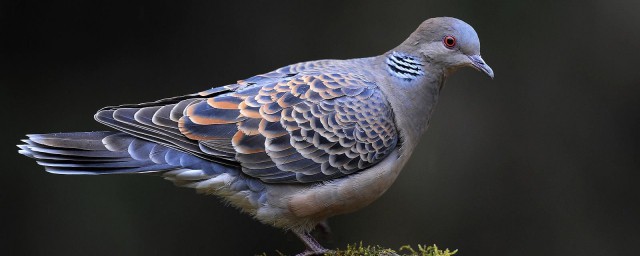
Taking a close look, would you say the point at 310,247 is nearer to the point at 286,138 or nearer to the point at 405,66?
the point at 286,138

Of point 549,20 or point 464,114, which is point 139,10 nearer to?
point 464,114

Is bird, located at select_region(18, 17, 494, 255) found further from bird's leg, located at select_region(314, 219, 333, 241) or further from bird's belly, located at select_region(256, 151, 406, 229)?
bird's leg, located at select_region(314, 219, 333, 241)

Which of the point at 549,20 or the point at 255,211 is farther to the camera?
the point at 549,20

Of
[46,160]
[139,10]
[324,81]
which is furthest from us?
[139,10]

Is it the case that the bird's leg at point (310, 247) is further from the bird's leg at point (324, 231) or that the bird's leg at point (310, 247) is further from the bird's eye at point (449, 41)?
the bird's eye at point (449, 41)

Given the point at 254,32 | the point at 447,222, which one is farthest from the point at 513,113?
the point at 254,32

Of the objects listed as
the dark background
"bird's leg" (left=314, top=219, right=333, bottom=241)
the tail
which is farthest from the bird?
the dark background
